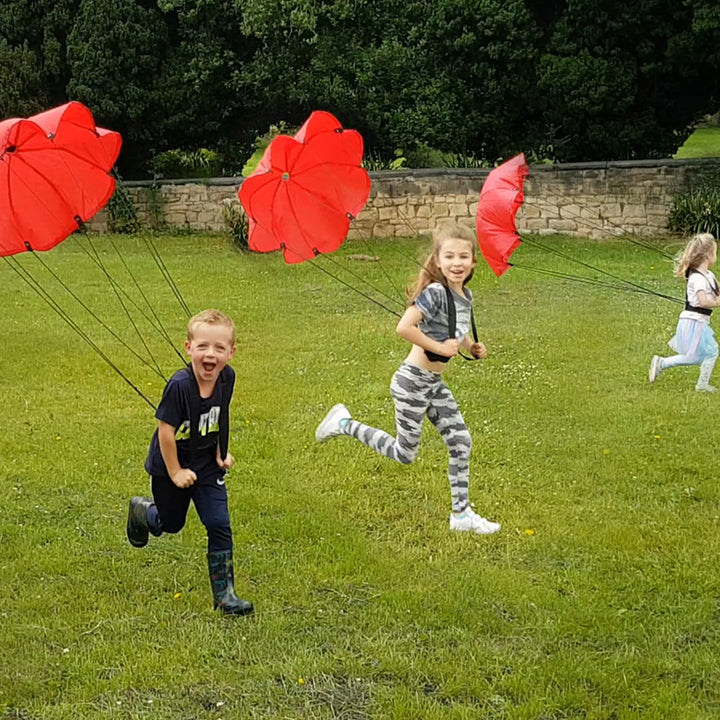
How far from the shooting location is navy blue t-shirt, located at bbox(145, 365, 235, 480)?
191 inches

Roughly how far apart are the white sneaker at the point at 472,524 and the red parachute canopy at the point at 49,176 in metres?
2.70

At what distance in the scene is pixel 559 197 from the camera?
1880 centimetres

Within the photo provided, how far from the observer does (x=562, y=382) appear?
994cm

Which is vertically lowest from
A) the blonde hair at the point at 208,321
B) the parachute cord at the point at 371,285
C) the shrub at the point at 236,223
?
the shrub at the point at 236,223

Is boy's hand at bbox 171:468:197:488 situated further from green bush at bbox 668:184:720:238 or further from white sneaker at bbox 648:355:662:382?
green bush at bbox 668:184:720:238

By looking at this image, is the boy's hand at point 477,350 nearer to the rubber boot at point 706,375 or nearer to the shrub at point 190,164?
the rubber boot at point 706,375

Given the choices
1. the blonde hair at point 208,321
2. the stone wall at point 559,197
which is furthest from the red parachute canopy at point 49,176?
the stone wall at point 559,197

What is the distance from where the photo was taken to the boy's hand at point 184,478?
16.0ft

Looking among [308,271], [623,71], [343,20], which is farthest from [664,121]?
[308,271]

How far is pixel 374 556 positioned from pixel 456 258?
1699 mm

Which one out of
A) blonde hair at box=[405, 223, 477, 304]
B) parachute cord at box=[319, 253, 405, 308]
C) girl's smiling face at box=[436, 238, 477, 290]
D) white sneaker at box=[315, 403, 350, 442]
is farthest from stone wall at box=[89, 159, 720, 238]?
girl's smiling face at box=[436, 238, 477, 290]

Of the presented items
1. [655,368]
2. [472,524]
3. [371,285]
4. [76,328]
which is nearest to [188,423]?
[472,524]

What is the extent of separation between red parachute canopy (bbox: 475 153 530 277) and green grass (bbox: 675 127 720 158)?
21.5 meters

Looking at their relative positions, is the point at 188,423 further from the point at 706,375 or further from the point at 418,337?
the point at 706,375
